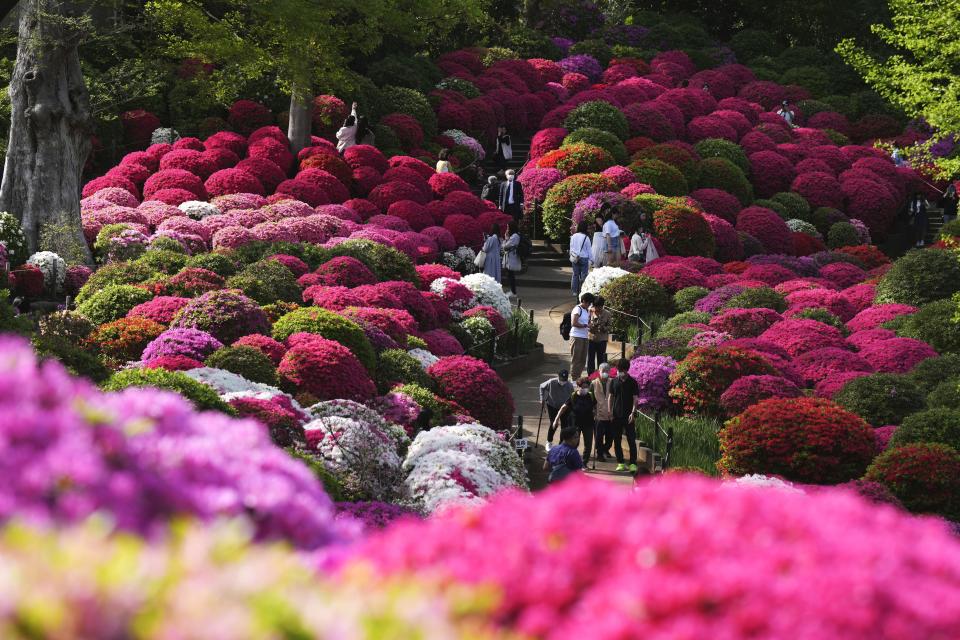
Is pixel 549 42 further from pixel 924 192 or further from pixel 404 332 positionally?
pixel 404 332

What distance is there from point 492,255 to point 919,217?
15897 mm

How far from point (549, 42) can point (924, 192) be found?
515 inches

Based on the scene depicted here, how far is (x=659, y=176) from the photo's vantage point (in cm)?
2947

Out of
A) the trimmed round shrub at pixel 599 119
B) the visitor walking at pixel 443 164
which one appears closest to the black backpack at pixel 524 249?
the visitor walking at pixel 443 164

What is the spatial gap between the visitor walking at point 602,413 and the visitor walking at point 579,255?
8401 mm

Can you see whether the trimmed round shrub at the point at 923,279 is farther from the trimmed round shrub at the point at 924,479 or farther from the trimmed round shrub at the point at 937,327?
the trimmed round shrub at the point at 924,479

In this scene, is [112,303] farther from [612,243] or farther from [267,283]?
[612,243]

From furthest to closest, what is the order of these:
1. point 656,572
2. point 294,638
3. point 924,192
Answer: point 924,192 < point 656,572 < point 294,638

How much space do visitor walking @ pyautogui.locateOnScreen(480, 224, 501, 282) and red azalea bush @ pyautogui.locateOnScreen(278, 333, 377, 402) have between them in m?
9.10

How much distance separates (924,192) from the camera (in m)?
36.2

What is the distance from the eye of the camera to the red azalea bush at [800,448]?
13109 millimetres

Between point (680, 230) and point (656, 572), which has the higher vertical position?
point (656, 572)

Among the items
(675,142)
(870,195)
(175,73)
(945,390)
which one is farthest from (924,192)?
(945,390)

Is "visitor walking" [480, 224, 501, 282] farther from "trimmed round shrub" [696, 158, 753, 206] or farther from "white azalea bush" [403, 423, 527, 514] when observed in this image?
"trimmed round shrub" [696, 158, 753, 206]
